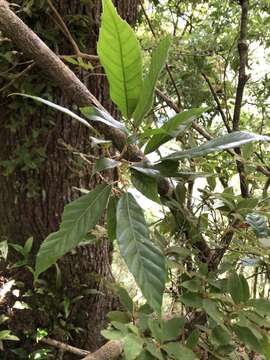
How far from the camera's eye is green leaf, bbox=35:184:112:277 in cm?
53

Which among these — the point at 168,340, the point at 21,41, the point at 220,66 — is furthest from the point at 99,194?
the point at 220,66

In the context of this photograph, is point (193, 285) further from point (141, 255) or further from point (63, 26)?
point (63, 26)

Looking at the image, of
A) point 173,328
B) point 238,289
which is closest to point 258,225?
point 238,289

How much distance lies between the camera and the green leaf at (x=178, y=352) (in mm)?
643

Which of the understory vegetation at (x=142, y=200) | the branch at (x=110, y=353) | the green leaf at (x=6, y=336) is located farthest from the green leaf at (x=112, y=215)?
the green leaf at (x=6, y=336)

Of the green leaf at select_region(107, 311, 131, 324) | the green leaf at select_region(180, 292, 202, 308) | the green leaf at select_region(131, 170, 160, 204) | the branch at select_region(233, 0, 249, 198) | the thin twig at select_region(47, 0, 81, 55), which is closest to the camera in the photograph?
the green leaf at select_region(131, 170, 160, 204)

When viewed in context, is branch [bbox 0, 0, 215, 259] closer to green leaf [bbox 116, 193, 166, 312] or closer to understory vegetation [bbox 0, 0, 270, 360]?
understory vegetation [bbox 0, 0, 270, 360]

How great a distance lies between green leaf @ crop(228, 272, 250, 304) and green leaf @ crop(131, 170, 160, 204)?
208 millimetres

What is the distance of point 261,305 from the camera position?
678mm

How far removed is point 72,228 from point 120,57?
21 centimetres

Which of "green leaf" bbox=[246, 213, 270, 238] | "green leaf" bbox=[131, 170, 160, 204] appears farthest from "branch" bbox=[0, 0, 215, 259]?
"green leaf" bbox=[131, 170, 160, 204]

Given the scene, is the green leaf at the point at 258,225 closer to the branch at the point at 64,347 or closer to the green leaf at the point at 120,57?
the green leaf at the point at 120,57

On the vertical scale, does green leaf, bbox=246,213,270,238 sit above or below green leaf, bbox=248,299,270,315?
above

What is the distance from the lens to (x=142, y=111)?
53cm
